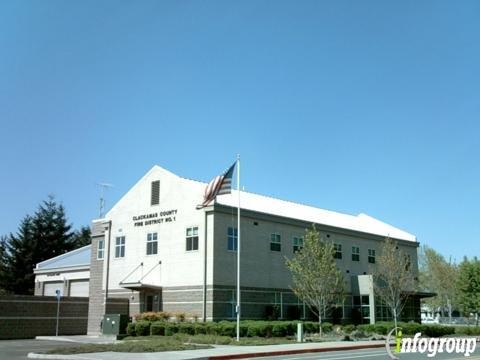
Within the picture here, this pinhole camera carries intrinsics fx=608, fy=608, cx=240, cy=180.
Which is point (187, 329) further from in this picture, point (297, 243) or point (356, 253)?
point (356, 253)

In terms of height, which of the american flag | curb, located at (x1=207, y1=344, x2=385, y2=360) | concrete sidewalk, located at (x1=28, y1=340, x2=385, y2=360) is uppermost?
the american flag

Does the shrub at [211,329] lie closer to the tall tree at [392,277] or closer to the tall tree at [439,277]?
the tall tree at [392,277]

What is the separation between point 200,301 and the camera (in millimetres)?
38406

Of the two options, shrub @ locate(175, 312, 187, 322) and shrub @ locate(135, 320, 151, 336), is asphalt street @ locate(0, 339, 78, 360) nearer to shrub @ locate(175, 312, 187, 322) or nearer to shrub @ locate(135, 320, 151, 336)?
shrub @ locate(135, 320, 151, 336)

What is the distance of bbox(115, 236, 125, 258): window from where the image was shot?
147 feet

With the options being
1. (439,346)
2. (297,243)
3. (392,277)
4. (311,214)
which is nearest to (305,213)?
(311,214)

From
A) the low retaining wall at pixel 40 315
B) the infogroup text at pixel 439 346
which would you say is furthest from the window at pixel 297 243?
the infogroup text at pixel 439 346

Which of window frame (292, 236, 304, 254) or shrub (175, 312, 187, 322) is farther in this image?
window frame (292, 236, 304, 254)

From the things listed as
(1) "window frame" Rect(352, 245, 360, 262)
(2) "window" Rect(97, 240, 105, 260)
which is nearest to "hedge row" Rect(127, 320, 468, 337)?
(1) "window frame" Rect(352, 245, 360, 262)

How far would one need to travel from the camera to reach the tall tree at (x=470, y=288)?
2190 inches

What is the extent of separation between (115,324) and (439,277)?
166 ft

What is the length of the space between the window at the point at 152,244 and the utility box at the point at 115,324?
5916 millimetres

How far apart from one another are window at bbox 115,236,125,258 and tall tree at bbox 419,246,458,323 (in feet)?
147

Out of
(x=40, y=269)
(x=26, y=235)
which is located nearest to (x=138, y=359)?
(x=40, y=269)
